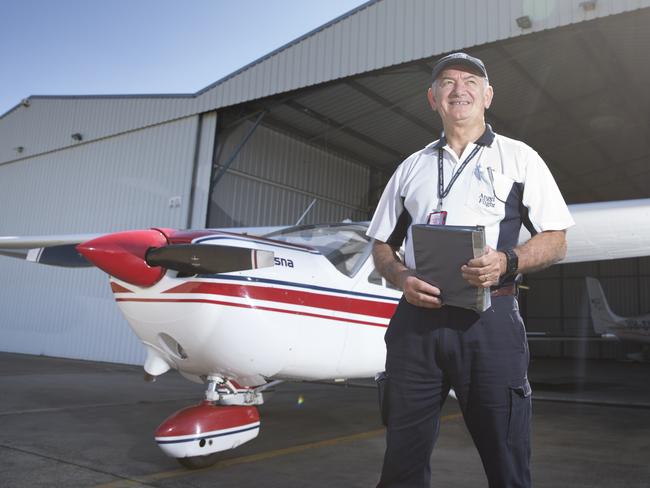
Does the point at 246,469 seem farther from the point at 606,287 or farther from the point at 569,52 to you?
the point at 606,287

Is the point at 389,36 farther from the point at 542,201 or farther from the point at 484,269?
the point at 484,269

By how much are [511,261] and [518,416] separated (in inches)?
16.7

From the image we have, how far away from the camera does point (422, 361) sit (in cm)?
156

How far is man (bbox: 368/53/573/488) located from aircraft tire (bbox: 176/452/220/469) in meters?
2.10

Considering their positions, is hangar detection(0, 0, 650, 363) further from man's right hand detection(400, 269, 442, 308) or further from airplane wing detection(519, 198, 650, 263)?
man's right hand detection(400, 269, 442, 308)

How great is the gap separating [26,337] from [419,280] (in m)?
16.2

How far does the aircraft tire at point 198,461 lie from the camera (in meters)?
3.35

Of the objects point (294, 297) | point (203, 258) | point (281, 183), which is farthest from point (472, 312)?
point (281, 183)

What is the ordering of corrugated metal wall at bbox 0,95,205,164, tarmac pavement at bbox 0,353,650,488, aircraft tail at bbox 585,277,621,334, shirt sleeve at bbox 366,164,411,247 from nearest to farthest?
shirt sleeve at bbox 366,164,411,247
tarmac pavement at bbox 0,353,650,488
corrugated metal wall at bbox 0,95,205,164
aircraft tail at bbox 585,277,621,334

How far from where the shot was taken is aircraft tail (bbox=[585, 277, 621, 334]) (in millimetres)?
20328

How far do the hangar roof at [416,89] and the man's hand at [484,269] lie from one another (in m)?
7.86

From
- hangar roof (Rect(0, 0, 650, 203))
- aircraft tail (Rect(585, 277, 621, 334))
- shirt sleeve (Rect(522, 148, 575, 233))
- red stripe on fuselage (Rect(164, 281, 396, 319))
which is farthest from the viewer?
aircraft tail (Rect(585, 277, 621, 334))

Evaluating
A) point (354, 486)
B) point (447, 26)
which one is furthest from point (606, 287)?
point (354, 486)

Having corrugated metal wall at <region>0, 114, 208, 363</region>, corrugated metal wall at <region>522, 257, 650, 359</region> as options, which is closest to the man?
corrugated metal wall at <region>0, 114, 208, 363</region>
